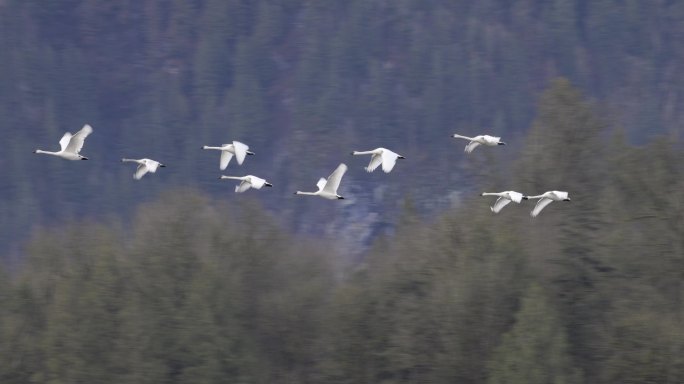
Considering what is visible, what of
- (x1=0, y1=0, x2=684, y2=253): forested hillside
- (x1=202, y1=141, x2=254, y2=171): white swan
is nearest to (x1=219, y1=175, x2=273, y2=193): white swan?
(x1=202, y1=141, x2=254, y2=171): white swan

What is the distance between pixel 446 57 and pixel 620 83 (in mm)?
21575

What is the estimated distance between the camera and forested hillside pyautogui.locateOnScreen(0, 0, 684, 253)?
16275cm

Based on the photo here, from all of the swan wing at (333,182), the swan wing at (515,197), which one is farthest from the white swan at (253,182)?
the swan wing at (515,197)

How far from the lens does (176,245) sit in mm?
55000

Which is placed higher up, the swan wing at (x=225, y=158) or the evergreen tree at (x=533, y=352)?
the swan wing at (x=225, y=158)

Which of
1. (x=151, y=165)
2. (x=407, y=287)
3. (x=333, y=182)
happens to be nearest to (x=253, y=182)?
(x=333, y=182)

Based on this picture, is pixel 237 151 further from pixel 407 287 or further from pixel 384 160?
pixel 407 287

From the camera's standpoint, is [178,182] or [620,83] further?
[620,83]

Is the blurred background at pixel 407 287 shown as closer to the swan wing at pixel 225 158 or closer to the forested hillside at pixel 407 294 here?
the forested hillside at pixel 407 294

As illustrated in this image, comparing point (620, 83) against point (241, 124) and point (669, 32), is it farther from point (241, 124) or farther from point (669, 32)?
point (241, 124)

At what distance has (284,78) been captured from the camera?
584 ft

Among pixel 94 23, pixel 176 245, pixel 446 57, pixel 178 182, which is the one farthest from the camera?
pixel 94 23

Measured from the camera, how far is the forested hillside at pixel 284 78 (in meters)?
163

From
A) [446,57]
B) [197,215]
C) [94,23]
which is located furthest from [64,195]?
[197,215]
